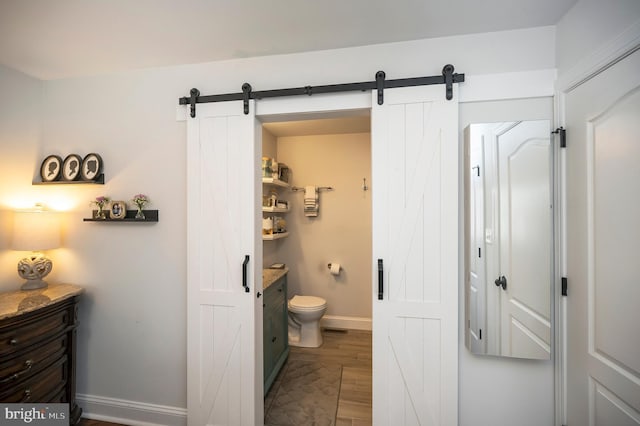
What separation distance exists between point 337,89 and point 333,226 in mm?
2080

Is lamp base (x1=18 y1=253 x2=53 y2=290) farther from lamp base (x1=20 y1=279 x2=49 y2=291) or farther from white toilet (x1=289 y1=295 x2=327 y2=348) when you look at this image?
white toilet (x1=289 y1=295 x2=327 y2=348)

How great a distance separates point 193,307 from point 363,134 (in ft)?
8.90

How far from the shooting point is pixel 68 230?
1930 millimetres

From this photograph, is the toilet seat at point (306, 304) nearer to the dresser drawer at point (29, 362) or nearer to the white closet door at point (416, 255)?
the white closet door at point (416, 255)

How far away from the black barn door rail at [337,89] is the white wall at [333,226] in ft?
6.01

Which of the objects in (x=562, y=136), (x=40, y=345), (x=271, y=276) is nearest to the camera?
(x=562, y=136)

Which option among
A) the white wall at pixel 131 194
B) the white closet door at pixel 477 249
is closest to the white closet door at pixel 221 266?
the white wall at pixel 131 194

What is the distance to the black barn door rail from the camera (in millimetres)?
1399

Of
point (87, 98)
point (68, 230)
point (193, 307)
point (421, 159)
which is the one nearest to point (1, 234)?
point (68, 230)

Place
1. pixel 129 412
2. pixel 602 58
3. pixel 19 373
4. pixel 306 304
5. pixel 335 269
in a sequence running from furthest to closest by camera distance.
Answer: pixel 335 269 → pixel 306 304 → pixel 129 412 → pixel 19 373 → pixel 602 58

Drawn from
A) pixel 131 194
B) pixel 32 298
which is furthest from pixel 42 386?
pixel 131 194

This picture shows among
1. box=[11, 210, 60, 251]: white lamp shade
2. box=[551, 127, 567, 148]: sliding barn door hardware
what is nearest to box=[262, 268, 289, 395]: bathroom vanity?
box=[11, 210, 60, 251]: white lamp shade

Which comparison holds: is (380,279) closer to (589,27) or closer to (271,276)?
(271,276)

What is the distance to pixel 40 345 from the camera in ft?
5.14
